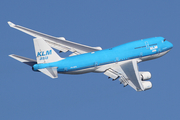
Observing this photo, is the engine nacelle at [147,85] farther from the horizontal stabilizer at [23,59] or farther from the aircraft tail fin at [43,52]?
the horizontal stabilizer at [23,59]

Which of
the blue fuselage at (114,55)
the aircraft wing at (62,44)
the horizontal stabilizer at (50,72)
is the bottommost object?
the horizontal stabilizer at (50,72)

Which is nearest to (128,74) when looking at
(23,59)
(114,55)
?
(114,55)

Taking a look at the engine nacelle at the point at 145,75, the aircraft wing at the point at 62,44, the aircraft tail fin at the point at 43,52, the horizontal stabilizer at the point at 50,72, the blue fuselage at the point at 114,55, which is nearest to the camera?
the horizontal stabilizer at the point at 50,72

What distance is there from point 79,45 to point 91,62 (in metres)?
7.15

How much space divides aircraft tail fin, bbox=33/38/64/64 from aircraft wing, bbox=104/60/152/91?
994cm

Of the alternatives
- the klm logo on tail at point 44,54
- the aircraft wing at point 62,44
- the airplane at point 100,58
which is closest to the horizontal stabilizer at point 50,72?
the airplane at point 100,58

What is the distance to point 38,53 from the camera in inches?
3108

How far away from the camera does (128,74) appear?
268 feet

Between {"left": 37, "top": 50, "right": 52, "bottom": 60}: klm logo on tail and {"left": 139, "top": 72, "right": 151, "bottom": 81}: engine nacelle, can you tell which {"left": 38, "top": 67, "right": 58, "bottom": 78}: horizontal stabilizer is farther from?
{"left": 139, "top": 72, "right": 151, "bottom": 81}: engine nacelle

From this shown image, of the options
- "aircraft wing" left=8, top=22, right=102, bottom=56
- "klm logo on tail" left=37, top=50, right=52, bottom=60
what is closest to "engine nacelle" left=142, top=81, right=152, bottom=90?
"aircraft wing" left=8, top=22, right=102, bottom=56

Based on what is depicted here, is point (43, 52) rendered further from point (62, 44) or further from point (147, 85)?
point (147, 85)

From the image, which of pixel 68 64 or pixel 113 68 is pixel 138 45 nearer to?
pixel 113 68

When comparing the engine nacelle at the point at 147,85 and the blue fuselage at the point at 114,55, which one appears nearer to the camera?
the engine nacelle at the point at 147,85

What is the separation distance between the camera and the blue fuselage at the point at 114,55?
8125cm
